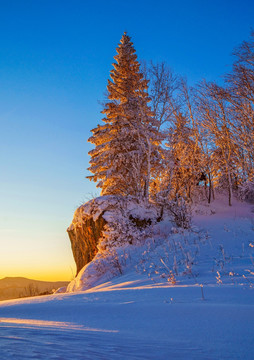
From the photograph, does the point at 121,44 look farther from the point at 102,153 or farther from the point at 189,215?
the point at 189,215

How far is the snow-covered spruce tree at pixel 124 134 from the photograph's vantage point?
57.8 feet

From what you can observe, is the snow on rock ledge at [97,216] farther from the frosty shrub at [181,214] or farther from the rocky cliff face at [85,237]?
the frosty shrub at [181,214]

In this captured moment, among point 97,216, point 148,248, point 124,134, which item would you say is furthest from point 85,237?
point 124,134

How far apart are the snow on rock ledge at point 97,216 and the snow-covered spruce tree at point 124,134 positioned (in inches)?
108

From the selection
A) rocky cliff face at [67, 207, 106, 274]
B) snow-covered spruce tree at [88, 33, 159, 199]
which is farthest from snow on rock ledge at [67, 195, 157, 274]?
snow-covered spruce tree at [88, 33, 159, 199]

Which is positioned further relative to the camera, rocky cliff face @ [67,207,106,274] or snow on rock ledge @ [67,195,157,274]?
rocky cliff face @ [67,207,106,274]

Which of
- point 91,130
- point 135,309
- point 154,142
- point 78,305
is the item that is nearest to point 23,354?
point 135,309

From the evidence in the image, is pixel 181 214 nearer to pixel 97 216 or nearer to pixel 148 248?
pixel 148 248

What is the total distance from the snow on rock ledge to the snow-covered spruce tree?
274 cm

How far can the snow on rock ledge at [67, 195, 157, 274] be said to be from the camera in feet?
44.2

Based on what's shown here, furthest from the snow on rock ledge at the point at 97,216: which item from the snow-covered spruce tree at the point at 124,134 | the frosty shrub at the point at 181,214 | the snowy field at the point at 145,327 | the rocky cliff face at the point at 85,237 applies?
the snowy field at the point at 145,327

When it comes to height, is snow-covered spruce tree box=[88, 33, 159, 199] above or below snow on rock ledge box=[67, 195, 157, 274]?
above

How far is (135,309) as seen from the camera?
3.12 meters

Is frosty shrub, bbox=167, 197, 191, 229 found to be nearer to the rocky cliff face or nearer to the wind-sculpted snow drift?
the wind-sculpted snow drift
